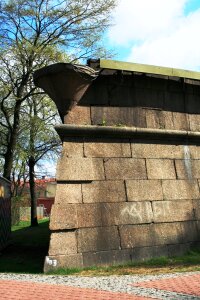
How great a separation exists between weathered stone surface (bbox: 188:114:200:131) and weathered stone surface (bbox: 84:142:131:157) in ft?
6.80

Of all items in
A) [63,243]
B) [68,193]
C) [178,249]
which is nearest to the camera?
[63,243]

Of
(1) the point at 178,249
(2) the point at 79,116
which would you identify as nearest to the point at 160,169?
(1) the point at 178,249

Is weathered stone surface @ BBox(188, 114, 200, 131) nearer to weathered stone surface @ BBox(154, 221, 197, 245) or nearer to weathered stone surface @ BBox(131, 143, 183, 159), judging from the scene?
weathered stone surface @ BBox(131, 143, 183, 159)

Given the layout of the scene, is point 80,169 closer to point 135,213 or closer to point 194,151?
point 135,213

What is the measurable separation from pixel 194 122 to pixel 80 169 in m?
3.67

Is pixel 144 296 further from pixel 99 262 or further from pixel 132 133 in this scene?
pixel 132 133

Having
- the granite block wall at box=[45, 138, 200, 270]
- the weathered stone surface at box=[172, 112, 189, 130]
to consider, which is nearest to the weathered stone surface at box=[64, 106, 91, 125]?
the granite block wall at box=[45, 138, 200, 270]

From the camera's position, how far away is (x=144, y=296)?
5297 mm

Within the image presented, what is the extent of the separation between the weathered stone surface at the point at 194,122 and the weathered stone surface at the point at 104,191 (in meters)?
2.77

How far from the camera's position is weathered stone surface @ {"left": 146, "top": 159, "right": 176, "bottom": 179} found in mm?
9242

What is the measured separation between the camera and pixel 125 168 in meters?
9.02

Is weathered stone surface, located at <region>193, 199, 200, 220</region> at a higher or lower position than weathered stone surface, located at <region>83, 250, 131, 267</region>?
higher

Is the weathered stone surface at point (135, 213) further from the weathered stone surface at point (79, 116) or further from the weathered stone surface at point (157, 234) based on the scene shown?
the weathered stone surface at point (79, 116)

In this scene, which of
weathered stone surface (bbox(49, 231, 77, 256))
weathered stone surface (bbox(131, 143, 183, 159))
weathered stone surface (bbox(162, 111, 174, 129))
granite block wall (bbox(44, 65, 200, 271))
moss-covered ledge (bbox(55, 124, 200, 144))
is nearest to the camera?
weathered stone surface (bbox(49, 231, 77, 256))
